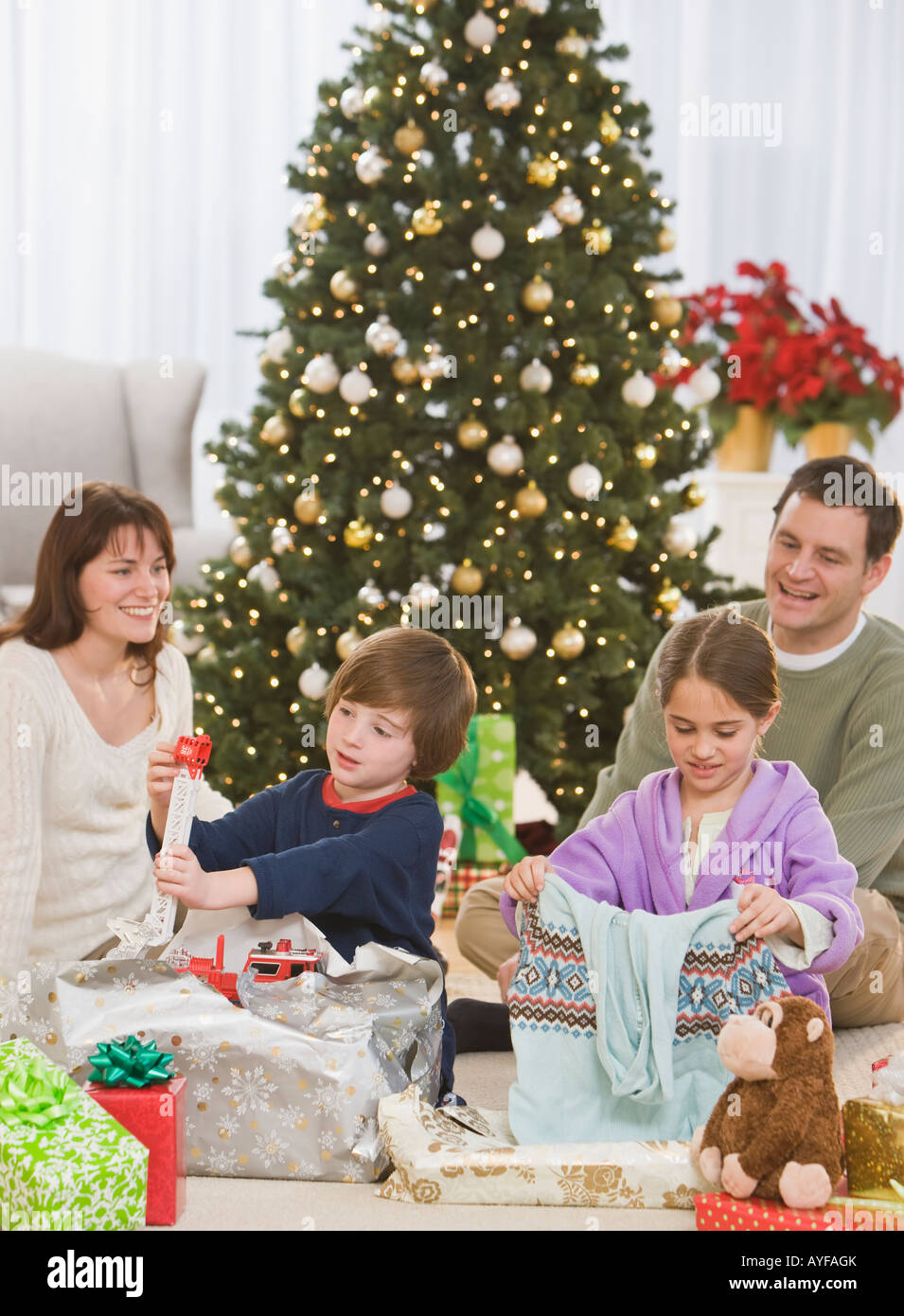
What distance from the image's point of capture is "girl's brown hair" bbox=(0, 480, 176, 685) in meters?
2.09

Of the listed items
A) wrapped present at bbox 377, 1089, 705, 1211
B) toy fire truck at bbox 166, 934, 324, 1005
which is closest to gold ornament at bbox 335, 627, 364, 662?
toy fire truck at bbox 166, 934, 324, 1005

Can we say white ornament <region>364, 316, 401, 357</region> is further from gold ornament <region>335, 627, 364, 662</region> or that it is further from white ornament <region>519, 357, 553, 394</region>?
gold ornament <region>335, 627, 364, 662</region>

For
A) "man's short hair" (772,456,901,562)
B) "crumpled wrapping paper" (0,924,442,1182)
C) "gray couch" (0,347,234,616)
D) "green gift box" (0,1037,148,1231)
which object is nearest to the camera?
"green gift box" (0,1037,148,1231)

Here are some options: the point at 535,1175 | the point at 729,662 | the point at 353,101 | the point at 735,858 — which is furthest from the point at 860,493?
the point at 353,101

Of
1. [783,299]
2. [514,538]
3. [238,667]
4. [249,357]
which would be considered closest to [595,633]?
[514,538]

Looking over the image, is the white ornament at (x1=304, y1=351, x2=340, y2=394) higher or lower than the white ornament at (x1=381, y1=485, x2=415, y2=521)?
above

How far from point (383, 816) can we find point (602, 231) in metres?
1.93

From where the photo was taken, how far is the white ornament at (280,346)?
130 inches

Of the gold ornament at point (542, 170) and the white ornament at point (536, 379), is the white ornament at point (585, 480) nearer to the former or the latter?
the white ornament at point (536, 379)

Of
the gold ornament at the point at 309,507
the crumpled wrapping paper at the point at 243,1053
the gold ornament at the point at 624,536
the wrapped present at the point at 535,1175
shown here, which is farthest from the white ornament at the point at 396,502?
the wrapped present at the point at 535,1175

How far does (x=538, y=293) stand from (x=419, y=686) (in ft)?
5.32

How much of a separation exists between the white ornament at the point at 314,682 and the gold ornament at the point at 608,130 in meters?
1.40

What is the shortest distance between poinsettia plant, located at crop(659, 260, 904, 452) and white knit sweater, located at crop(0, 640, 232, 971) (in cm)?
294

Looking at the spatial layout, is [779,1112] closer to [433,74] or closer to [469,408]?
[469,408]
